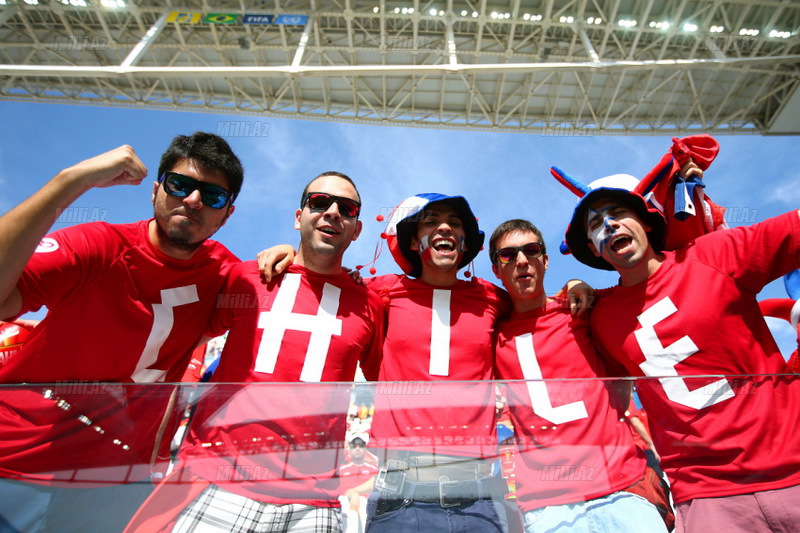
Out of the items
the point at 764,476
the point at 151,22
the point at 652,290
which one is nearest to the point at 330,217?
the point at 652,290

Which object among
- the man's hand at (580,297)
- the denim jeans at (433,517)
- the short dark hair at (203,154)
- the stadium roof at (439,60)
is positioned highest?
the stadium roof at (439,60)

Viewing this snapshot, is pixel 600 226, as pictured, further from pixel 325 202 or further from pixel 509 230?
pixel 325 202

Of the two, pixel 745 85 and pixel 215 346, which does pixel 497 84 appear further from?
pixel 215 346

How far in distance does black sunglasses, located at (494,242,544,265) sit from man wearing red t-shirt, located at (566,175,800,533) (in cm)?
24

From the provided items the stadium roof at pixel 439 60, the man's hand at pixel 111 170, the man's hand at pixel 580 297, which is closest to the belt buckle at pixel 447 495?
the man's hand at pixel 580 297

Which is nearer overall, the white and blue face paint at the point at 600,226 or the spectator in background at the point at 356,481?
the spectator in background at the point at 356,481

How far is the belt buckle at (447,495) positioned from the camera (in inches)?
58.0

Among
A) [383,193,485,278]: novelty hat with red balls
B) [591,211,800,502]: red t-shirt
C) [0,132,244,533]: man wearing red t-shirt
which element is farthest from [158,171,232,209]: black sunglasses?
[591,211,800,502]: red t-shirt

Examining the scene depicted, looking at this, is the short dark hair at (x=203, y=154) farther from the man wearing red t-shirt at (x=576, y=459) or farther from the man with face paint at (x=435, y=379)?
the man wearing red t-shirt at (x=576, y=459)

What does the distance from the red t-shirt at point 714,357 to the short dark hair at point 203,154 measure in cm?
212

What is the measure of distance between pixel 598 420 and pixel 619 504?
0.91 ft

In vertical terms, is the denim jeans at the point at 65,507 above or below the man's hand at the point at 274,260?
below

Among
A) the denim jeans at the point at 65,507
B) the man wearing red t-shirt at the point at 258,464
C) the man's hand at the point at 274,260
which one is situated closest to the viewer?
the denim jeans at the point at 65,507

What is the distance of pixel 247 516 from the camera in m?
1.55
